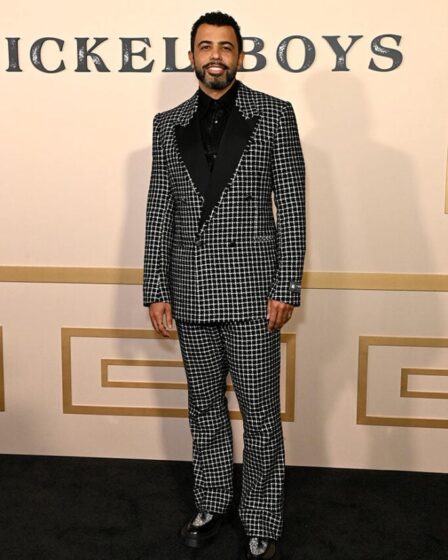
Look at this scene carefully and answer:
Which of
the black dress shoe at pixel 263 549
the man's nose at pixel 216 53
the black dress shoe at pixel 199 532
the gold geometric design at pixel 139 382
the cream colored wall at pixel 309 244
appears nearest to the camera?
the man's nose at pixel 216 53

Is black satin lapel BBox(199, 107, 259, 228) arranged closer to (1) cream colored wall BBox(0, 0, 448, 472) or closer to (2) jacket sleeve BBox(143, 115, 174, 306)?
(2) jacket sleeve BBox(143, 115, 174, 306)

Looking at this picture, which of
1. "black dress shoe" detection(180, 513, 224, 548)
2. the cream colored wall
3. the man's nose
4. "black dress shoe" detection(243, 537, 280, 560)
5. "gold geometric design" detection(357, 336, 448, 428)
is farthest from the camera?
"gold geometric design" detection(357, 336, 448, 428)

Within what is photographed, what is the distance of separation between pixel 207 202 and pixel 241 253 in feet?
0.61

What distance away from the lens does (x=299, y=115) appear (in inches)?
108

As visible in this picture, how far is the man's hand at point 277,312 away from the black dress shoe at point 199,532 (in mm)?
740

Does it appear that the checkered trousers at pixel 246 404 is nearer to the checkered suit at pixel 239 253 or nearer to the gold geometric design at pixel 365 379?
the checkered suit at pixel 239 253

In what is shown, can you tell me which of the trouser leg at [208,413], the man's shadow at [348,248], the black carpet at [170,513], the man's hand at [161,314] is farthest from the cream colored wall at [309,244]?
the man's hand at [161,314]

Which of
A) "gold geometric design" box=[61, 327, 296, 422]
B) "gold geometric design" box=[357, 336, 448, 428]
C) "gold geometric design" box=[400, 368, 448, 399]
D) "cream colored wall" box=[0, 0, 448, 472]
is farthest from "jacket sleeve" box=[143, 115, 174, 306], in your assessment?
"gold geometric design" box=[400, 368, 448, 399]

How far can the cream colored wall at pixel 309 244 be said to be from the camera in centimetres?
272

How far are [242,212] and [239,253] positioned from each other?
0.41 feet

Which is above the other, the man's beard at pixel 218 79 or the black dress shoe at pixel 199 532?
the man's beard at pixel 218 79

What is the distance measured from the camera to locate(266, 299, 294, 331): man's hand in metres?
2.12

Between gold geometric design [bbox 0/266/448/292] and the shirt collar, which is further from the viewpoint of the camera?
gold geometric design [bbox 0/266/448/292]

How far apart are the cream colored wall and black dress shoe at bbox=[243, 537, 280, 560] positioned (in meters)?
0.73
